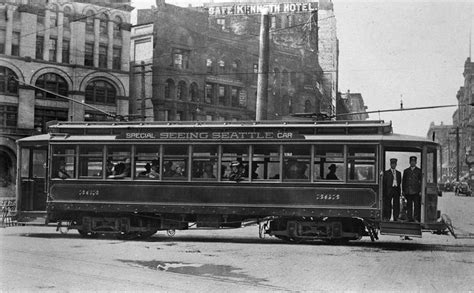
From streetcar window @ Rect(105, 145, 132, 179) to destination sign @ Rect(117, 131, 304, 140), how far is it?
355 millimetres

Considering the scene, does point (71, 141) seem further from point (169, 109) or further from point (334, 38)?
point (334, 38)

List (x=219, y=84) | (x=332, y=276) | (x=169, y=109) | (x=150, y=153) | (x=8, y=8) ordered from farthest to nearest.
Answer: (x=219, y=84) < (x=169, y=109) < (x=8, y=8) < (x=150, y=153) < (x=332, y=276)

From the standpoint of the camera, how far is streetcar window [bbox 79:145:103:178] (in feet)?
55.7

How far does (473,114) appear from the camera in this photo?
6788 centimetres

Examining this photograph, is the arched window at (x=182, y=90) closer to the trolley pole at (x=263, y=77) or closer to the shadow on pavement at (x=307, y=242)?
the trolley pole at (x=263, y=77)

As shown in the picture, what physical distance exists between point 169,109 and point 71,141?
36.2 metres

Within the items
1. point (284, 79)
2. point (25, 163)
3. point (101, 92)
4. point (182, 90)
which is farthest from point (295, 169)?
point (284, 79)

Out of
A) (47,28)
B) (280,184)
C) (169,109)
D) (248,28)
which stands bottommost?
(280,184)

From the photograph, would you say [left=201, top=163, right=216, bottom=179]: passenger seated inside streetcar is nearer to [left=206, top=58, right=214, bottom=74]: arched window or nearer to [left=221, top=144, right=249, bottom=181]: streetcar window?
[left=221, top=144, right=249, bottom=181]: streetcar window

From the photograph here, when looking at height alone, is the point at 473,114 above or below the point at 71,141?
above

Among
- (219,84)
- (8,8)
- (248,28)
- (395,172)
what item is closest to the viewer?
(395,172)

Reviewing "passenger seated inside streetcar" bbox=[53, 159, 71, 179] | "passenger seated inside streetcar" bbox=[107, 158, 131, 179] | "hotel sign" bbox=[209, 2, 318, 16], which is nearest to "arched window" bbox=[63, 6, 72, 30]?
"hotel sign" bbox=[209, 2, 318, 16]

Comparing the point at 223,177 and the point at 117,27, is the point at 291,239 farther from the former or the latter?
the point at 117,27

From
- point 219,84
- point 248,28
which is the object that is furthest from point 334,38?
point 219,84
